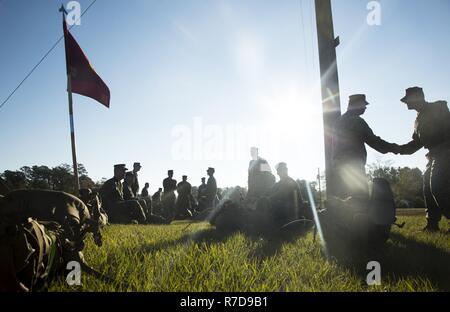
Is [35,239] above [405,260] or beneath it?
above

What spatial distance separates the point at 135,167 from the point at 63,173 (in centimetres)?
6490

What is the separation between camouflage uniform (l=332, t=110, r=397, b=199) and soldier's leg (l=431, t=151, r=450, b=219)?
2.19 feet

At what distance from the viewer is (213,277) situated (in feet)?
7.23

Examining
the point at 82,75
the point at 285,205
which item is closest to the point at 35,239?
the point at 285,205

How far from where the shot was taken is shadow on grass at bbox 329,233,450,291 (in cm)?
244

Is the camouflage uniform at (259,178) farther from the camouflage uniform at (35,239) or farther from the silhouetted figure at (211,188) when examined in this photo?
the camouflage uniform at (35,239)

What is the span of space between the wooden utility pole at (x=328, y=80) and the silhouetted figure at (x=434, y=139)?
3.80ft

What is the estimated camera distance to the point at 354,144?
4.66 m

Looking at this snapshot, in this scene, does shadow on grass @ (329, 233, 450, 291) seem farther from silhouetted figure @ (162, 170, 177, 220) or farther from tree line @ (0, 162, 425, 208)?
tree line @ (0, 162, 425, 208)

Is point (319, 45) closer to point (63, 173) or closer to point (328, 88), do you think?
point (328, 88)

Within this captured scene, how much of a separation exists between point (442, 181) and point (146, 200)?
454 inches

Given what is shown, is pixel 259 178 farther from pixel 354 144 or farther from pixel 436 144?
pixel 436 144

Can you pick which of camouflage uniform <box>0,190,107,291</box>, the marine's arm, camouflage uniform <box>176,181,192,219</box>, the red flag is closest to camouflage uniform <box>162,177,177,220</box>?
camouflage uniform <box>176,181,192,219</box>

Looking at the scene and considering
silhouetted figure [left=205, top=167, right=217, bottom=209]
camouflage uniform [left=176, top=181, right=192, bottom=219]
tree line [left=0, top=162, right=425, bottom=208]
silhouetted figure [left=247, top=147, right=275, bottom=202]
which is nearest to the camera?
silhouetted figure [left=247, top=147, right=275, bottom=202]
